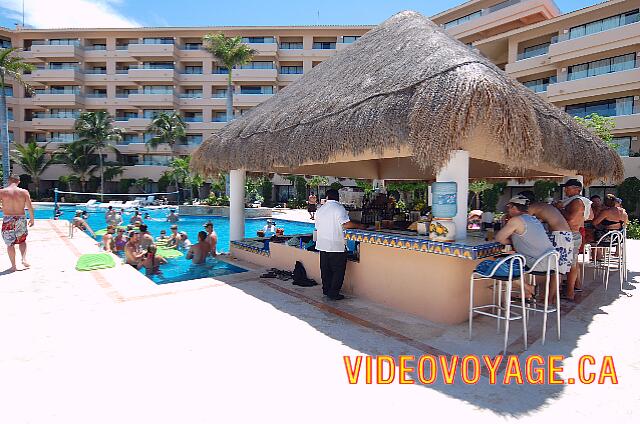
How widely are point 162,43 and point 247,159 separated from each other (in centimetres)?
4171

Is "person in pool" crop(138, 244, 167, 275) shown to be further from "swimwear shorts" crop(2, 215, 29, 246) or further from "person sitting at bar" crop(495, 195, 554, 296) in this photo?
"person sitting at bar" crop(495, 195, 554, 296)

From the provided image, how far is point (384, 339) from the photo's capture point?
14.5 feet

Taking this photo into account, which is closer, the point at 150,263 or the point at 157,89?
the point at 150,263

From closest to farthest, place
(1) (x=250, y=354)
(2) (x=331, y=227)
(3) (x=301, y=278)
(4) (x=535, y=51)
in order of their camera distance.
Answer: (1) (x=250, y=354), (2) (x=331, y=227), (3) (x=301, y=278), (4) (x=535, y=51)

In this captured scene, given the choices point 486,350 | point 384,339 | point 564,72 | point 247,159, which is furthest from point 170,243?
point 564,72

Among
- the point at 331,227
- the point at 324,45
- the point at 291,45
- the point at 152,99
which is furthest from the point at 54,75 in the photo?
the point at 331,227

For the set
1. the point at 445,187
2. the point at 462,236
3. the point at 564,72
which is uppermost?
the point at 564,72

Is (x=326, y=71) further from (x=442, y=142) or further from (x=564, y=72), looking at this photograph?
(x=564, y=72)

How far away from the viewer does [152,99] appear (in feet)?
138

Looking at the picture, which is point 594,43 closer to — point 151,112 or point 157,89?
point 157,89

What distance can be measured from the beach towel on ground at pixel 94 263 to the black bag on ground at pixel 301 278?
13.5 feet

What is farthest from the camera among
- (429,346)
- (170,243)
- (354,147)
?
(170,243)

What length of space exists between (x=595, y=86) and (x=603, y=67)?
1.57 meters

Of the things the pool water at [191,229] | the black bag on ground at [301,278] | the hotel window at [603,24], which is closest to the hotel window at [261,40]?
the pool water at [191,229]
